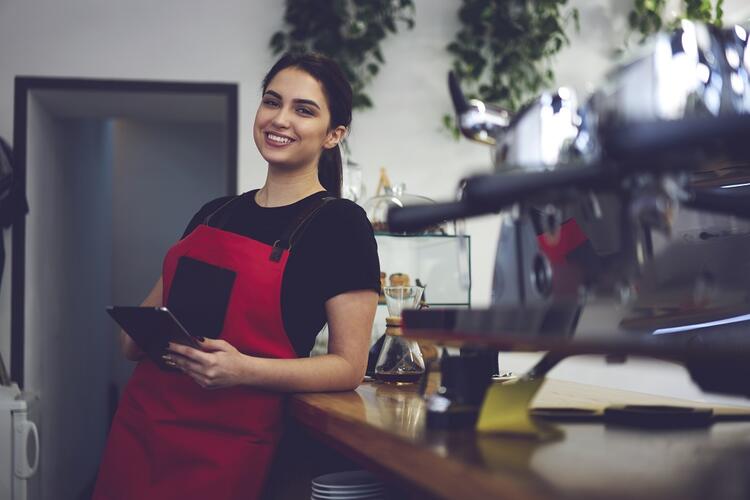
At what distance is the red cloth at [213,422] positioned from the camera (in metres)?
1.35

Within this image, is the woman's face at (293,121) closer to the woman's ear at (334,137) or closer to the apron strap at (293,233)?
the woman's ear at (334,137)

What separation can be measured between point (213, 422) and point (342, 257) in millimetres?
361

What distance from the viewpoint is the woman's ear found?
174 cm

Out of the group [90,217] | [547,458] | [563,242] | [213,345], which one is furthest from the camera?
[90,217]

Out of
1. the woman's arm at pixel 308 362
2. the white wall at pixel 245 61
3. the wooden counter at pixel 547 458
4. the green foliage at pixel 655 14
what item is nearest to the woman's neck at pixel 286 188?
the woman's arm at pixel 308 362

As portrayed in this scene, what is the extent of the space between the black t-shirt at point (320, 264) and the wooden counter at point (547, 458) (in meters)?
0.29

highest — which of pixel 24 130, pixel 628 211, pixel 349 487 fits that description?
pixel 24 130

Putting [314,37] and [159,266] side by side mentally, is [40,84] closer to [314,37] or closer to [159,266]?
[314,37]

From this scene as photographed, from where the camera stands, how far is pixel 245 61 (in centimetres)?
338

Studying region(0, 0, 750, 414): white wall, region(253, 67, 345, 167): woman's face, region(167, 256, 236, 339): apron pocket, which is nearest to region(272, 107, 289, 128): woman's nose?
region(253, 67, 345, 167): woman's face

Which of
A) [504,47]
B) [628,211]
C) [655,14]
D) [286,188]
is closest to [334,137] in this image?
[286,188]

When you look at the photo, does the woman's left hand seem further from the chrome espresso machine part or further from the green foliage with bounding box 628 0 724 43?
the green foliage with bounding box 628 0 724 43

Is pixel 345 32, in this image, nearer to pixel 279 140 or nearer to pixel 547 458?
pixel 279 140

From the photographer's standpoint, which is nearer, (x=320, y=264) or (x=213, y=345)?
(x=213, y=345)
